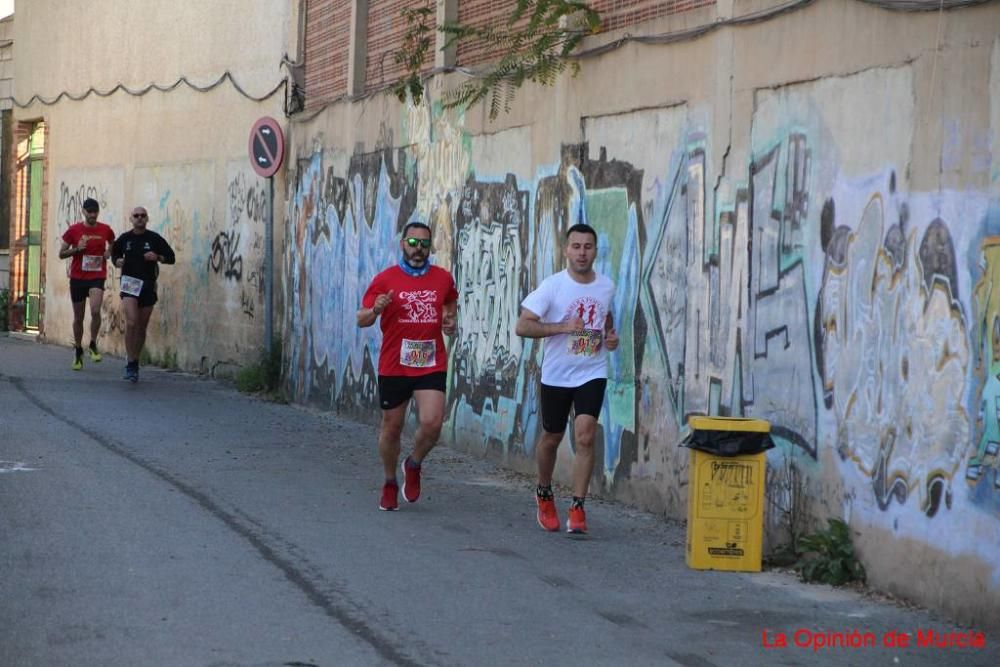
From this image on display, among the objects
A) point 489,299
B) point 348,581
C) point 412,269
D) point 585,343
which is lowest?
point 348,581

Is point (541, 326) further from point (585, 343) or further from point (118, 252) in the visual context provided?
point (118, 252)

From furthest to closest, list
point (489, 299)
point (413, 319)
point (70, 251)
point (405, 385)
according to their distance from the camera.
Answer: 1. point (70, 251)
2. point (489, 299)
3. point (405, 385)
4. point (413, 319)

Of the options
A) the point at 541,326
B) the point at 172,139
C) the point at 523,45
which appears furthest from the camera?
the point at 172,139

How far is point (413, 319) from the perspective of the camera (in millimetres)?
10422

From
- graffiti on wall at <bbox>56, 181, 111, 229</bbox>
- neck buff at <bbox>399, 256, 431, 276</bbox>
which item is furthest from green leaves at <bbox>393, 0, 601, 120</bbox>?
graffiti on wall at <bbox>56, 181, 111, 229</bbox>

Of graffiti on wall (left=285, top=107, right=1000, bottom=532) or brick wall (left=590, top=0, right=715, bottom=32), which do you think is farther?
brick wall (left=590, top=0, right=715, bottom=32)

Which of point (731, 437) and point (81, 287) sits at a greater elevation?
point (81, 287)

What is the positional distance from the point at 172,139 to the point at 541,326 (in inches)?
553

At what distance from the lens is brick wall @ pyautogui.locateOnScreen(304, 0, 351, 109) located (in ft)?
57.0

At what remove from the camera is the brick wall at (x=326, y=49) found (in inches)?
684

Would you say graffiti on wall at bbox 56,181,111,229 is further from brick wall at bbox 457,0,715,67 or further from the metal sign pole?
brick wall at bbox 457,0,715,67

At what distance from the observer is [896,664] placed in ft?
21.9

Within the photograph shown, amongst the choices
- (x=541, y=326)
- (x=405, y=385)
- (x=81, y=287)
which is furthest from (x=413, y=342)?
(x=81, y=287)

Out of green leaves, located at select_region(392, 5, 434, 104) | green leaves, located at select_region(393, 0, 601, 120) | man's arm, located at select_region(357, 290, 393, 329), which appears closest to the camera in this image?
man's arm, located at select_region(357, 290, 393, 329)
